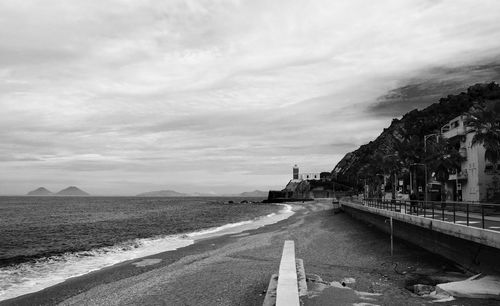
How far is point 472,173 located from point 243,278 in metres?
48.9

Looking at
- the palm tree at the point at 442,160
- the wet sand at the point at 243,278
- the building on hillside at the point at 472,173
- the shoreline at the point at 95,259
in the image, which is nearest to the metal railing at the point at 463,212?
the wet sand at the point at 243,278

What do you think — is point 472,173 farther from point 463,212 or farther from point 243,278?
point 243,278

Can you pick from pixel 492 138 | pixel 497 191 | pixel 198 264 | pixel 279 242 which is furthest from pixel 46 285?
pixel 497 191

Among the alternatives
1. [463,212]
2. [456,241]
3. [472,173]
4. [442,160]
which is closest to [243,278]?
[456,241]

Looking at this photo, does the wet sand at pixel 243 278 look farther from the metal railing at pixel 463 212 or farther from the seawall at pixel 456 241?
the metal railing at pixel 463 212

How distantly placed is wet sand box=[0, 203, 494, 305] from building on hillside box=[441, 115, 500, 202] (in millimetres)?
31748

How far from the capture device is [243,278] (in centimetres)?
1673

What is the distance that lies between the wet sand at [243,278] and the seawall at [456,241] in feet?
2.21

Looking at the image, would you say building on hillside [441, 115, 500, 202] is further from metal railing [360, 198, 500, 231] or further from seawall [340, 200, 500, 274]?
seawall [340, 200, 500, 274]

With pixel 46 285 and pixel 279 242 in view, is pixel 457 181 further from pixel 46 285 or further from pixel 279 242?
pixel 46 285

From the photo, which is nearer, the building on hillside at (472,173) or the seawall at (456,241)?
the seawall at (456,241)

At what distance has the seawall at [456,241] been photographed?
14.9 meters

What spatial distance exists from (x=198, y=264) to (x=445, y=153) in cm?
4279

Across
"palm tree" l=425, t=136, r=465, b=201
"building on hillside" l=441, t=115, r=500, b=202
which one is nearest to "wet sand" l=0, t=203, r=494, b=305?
"palm tree" l=425, t=136, r=465, b=201
